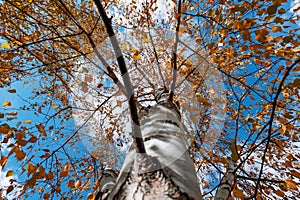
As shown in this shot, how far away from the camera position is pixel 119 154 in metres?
4.97

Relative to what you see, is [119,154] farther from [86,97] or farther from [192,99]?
[192,99]

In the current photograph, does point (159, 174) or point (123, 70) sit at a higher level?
point (123, 70)

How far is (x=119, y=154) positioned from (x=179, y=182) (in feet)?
13.4

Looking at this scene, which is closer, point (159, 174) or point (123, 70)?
point (159, 174)

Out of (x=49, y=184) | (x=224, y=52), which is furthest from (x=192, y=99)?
(x=49, y=184)

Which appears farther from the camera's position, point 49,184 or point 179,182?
point 49,184

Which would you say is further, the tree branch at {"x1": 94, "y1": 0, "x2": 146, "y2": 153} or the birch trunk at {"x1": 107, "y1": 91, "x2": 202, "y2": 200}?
the tree branch at {"x1": 94, "y1": 0, "x2": 146, "y2": 153}

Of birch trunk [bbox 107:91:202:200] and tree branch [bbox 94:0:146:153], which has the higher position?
tree branch [bbox 94:0:146:153]

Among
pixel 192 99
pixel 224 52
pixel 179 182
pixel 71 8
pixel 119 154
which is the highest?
pixel 71 8

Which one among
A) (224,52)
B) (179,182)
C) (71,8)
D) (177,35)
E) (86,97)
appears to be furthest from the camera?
(86,97)

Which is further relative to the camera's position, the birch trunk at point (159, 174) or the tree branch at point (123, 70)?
the tree branch at point (123, 70)

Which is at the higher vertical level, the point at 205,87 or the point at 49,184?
the point at 205,87

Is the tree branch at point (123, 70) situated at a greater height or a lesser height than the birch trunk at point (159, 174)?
greater

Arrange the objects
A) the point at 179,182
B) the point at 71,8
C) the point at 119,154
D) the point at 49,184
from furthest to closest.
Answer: the point at 71,8, the point at 119,154, the point at 49,184, the point at 179,182
